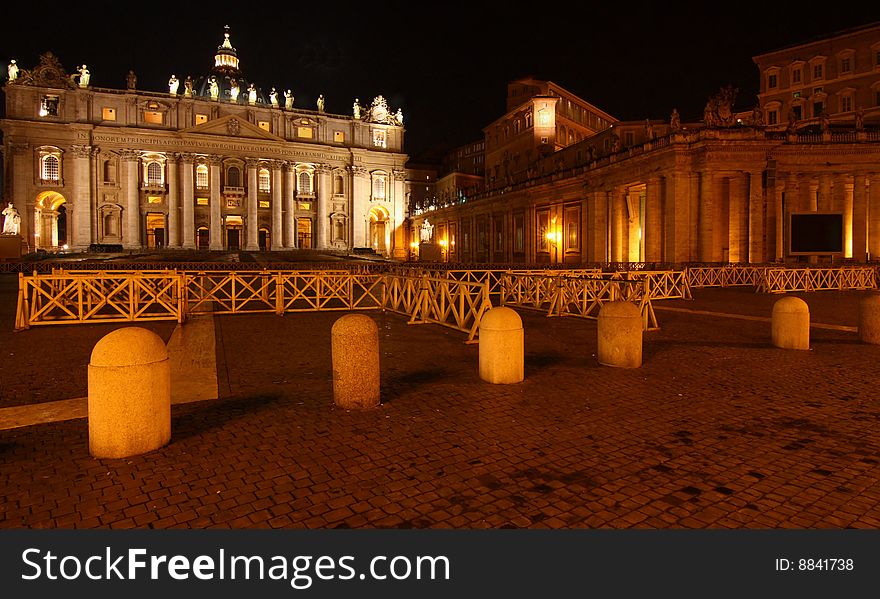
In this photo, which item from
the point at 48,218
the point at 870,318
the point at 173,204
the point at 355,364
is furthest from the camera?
the point at 173,204

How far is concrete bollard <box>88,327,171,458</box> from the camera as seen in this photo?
5.53 m

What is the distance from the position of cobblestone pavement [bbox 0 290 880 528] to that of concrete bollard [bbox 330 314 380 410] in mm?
213

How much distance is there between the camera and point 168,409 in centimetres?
597

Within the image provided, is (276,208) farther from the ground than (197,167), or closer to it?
closer to it

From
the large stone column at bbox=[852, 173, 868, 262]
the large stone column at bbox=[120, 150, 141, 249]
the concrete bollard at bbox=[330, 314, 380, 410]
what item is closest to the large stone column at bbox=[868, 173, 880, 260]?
the large stone column at bbox=[852, 173, 868, 262]

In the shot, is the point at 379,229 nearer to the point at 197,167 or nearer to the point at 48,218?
the point at 197,167

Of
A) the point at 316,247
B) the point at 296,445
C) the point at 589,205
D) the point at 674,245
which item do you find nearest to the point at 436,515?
the point at 296,445

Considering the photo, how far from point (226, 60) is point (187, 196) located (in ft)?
115

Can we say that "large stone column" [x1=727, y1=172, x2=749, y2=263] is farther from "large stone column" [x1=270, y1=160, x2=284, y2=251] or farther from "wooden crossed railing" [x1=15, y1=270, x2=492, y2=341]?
"large stone column" [x1=270, y1=160, x2=284, y2=251]

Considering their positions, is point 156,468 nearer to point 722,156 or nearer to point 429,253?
point 722,156

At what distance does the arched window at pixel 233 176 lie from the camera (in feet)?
281

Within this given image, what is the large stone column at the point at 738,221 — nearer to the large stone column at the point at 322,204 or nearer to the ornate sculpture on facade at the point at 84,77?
the large stone column at the point at 322,204

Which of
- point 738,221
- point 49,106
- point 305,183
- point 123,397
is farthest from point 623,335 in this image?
point 49,106

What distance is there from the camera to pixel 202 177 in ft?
276
